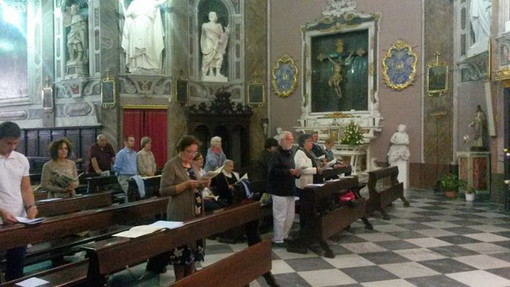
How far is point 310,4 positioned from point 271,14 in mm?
1377

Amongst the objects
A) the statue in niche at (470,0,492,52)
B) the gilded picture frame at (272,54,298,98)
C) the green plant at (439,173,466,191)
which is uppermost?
the statue in niche at (470,0,492,52)

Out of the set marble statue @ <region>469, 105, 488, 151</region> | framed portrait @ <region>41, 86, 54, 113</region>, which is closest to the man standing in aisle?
marble statue @ <region>469, 105, 488, 151</region>

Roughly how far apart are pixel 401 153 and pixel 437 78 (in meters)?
2.28

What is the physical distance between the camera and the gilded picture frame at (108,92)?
12.4 metres

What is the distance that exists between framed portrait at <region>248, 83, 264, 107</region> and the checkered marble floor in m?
7.34

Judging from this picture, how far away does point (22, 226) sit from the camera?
3.67m

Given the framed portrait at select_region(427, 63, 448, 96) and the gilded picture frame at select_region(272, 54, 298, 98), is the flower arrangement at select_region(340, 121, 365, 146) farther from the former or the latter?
the gilded picture frame at select_region(272, 54, 298, 98)

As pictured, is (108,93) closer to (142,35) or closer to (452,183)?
(142,35)

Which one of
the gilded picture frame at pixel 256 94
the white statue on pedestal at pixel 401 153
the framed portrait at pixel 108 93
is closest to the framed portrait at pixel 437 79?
the white statue on pedestal at pixel 401 153

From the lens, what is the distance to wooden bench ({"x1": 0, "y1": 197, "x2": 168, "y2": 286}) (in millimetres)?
3613

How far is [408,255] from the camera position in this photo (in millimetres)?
5723

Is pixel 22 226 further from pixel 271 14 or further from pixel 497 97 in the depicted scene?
pixel 271 14

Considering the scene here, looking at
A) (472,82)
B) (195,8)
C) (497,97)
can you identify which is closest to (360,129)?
(472,82)

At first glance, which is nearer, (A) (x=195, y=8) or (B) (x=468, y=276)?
(B) (x=468, y=276)
